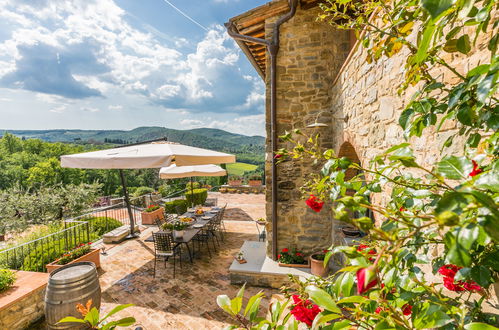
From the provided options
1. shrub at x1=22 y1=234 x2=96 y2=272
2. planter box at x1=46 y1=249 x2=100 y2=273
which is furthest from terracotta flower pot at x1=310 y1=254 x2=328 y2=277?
shrub at x1=22 y1=234 x2=96 y2=272

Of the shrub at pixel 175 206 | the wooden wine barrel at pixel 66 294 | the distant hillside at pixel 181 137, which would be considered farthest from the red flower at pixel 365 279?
the distant hillside at pixel 181 137

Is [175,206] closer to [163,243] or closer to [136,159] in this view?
[163,243]

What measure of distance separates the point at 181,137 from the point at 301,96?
7241 centimetres

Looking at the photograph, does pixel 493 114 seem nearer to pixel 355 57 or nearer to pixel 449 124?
pixel 449 124

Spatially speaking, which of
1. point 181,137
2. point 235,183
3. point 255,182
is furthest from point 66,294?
point 181,137

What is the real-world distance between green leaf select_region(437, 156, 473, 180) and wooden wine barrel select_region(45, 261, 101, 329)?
402 cm

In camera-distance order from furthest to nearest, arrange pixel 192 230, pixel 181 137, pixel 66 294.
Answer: pixel 181 137
pixel 192 230
pixel 66 294

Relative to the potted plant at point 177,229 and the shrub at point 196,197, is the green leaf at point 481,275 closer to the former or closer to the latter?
the potted plant at point 177,229

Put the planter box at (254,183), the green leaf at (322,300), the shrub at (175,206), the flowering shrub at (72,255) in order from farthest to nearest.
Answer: the planter box at (254,183) → the shrub at (175,206) → the flowering shrub at (72,255) → the green leaf at (322,300)

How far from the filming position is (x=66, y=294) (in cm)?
302

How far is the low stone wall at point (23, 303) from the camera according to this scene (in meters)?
3.25

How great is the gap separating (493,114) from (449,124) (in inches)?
28.6

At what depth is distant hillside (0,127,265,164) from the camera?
69.2m

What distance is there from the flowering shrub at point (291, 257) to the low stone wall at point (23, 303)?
4.18 m
